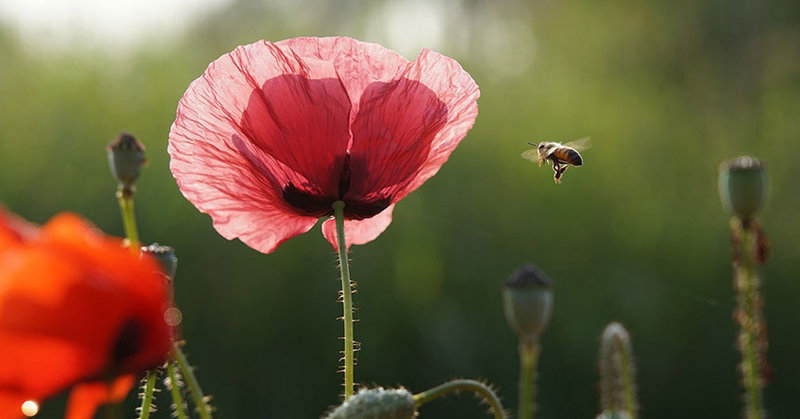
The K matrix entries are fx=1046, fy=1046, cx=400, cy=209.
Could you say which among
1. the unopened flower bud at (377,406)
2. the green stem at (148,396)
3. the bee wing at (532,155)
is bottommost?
the unopened flower bud at (377,406)

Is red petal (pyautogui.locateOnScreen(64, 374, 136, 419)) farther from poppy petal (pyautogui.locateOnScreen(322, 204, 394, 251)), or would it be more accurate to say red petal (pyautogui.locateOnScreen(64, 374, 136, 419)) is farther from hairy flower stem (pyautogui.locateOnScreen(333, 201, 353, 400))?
poppy petal (pyautogui.locateOnScreen(322, 204, 394, 251))

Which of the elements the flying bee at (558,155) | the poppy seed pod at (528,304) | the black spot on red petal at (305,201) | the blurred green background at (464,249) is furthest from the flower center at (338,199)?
the blurred green background at (464,249)

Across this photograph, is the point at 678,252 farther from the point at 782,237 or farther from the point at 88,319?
the point at 88,319

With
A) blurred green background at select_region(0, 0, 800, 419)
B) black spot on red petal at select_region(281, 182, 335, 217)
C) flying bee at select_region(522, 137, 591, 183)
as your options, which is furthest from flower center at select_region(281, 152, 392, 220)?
blurred green background at select_region(0, 0, 800, 419)

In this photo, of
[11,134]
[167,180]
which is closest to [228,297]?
[167,180]

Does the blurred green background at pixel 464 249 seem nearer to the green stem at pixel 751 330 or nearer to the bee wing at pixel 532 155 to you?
the bee wing at pixel 532 155

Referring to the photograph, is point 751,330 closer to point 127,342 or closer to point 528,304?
point 528,304

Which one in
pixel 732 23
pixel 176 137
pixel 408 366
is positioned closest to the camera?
pixel 176 137
